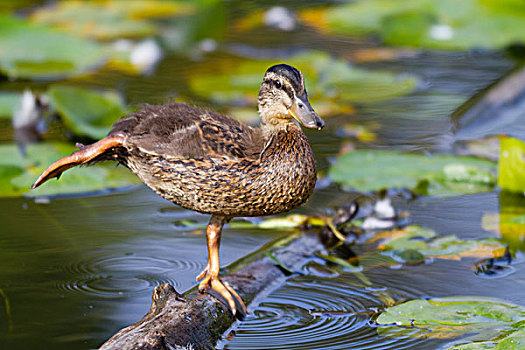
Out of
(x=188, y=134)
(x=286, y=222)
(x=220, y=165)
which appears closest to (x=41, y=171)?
(x=286, y=222)

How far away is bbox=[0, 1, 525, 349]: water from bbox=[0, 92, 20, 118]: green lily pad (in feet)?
0.61

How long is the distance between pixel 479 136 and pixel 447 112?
0.69 m

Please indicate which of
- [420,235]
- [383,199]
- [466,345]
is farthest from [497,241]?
[466,345]

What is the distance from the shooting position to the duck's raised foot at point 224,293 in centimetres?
421

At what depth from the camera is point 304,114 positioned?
13.5 feet

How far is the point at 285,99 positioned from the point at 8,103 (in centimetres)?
405

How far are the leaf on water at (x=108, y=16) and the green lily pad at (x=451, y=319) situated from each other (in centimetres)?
656

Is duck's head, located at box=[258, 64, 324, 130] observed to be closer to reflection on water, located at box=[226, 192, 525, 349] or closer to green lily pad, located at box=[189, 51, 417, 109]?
reflection on water, located at box=[226, 192, 525, 349]

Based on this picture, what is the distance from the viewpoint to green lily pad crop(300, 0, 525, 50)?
8.82 metres

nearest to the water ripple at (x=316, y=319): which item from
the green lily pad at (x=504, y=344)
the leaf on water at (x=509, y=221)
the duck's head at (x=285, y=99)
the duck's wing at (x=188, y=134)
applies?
the green lily pad at (x=504, y=344)

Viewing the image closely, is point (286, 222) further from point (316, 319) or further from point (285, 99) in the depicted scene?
point (285, 99)

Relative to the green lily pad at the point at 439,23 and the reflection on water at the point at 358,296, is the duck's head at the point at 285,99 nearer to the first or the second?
the reflection on water at the point at 358,296

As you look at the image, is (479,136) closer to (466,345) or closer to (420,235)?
(420,235)

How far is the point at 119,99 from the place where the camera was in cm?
731
